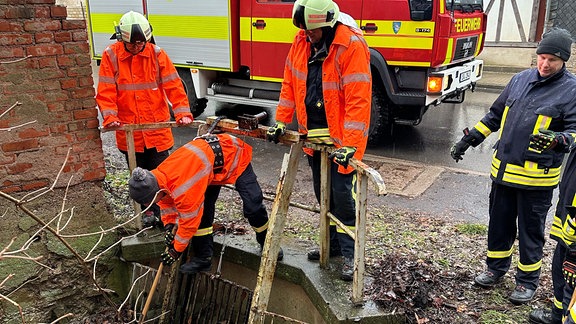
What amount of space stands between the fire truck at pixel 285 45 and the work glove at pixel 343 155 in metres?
3.56

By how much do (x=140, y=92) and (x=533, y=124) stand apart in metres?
2.78

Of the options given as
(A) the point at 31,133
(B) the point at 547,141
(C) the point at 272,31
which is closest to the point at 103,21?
(C) the point at 272,31

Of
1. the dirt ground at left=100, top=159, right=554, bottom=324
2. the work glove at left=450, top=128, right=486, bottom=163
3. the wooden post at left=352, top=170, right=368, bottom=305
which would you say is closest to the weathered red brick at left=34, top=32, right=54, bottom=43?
the dirt ground at left=100, top=159, right=554, bottom=324

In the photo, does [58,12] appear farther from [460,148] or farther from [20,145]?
[460,148]

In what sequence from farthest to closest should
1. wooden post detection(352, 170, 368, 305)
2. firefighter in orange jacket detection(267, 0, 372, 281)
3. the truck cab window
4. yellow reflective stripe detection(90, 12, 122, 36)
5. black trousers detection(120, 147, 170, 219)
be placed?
yellow reflective stripe detection(90, 12, 122, 36)
the truck cab window
black trousers detection(120, 147, 170, 219)
firefighter in orange jacket detection(267, 0, 372, 281)
wooden post detection(352, 170, 368, 305)

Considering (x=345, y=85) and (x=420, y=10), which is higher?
(x=420, y=10)

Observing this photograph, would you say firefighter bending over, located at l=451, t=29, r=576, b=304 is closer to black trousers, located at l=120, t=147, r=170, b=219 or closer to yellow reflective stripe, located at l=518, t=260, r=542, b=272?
yellow reflective stripe, located at l=518, t=260, r=542, b=272

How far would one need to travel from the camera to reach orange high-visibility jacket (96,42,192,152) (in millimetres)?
3744

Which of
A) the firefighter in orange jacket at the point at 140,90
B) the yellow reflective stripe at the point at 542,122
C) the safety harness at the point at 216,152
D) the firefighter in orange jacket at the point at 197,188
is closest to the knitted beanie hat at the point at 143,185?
the firefighter in orange jacket at the point at 197,188

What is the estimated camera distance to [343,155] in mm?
2773

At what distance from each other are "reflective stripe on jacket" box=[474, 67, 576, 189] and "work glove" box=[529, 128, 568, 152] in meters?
0.07

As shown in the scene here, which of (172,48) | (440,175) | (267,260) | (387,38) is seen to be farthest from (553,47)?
(172,48)

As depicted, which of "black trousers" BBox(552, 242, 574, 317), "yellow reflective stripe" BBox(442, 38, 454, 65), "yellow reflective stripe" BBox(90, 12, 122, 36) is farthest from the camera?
"yellow reflective stripe" BBox(90, 12, 122, 36)

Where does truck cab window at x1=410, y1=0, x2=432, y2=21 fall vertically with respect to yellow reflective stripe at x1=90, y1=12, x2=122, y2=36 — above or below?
above
